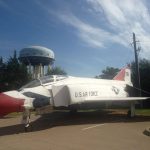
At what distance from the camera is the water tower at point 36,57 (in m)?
60.5

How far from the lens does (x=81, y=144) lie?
307 inches

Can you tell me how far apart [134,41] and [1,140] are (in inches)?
910

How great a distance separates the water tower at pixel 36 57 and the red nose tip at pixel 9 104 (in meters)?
48.8

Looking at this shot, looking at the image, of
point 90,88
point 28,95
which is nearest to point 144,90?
point 90,88

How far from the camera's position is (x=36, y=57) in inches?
2418

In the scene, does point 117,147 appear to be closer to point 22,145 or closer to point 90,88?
point 22,145

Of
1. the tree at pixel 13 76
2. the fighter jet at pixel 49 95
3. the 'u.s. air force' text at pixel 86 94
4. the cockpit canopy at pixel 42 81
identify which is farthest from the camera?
the tree at pixel 13 76

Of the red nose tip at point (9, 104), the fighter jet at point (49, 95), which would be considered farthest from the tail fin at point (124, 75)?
the red nose tip at point (9, 104)

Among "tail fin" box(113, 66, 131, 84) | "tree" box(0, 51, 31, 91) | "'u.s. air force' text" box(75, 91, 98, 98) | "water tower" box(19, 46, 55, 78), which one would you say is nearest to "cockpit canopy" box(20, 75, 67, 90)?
"'u.s. air force' text" box(75, 91, 98, 98)

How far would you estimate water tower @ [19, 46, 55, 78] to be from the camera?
198 feet

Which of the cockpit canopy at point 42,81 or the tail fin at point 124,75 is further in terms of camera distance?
the tail fin at point 124,75

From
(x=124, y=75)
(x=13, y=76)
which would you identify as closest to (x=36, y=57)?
(x=13, y=76)

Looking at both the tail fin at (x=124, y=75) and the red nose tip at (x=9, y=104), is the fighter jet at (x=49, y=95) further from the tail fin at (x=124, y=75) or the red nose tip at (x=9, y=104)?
the tail fin at (x=124, y=75)

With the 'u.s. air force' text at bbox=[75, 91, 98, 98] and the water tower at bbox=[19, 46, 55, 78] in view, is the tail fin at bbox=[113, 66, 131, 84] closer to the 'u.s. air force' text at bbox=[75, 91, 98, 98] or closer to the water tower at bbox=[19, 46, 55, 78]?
the 'u.s. air force' text at bbox=[75, 91, 98, 98]
